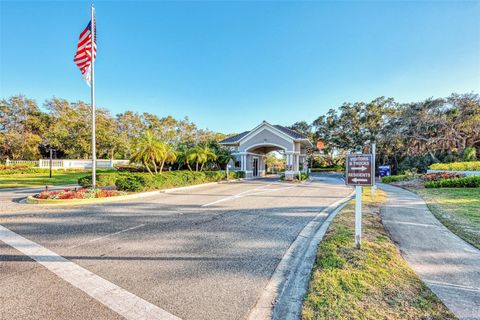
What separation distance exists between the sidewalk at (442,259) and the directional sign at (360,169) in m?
1.55

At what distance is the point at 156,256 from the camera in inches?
172

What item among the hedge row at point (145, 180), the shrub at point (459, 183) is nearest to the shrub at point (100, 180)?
the hedge row at point (145, 180)

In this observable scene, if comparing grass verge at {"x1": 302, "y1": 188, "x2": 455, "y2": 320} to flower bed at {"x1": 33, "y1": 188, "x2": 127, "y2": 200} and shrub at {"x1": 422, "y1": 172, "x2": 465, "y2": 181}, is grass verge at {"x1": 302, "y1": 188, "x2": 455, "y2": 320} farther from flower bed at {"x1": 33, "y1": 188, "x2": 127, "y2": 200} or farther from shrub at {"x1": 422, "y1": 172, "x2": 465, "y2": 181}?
shrub at {"x1": 422, "y1": 172, "x2": 465, "y2": 181}

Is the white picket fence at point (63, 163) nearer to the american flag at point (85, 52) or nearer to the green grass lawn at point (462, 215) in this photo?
the american flag at point (85, 52)

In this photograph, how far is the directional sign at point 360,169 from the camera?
434 centimetres

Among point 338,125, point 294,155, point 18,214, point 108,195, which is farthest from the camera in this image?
point 338,125

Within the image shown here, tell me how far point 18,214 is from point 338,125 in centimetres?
4104

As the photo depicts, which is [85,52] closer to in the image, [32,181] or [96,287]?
[96,287]

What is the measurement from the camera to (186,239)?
5328mm

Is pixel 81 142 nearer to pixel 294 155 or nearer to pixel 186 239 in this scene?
pixel 294 155

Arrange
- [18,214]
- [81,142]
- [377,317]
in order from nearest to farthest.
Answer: [377,317]
[18,214]
[81,142]

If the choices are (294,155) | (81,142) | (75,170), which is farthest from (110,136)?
(294,155)

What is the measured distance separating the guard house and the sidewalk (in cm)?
1640

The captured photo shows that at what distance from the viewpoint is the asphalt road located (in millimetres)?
2902
